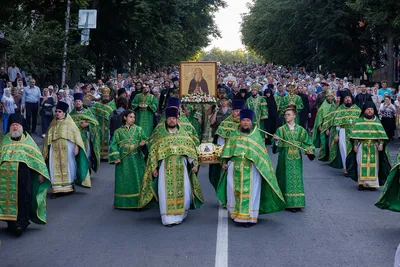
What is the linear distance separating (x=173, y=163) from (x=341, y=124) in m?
6.26

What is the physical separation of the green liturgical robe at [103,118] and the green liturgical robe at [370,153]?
277 inches

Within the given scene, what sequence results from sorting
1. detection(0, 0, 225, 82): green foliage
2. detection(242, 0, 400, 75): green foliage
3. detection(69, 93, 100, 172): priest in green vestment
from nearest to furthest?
detection(69, 93, 100, 172): priest in green vestment < detection(0, 0, 225, 82): green foliage < detection(242, 0, 400, 75): green foliage

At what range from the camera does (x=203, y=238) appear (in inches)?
374

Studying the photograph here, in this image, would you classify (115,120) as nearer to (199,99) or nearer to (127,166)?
(199,99)

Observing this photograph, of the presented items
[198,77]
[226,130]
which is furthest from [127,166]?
[198,77]

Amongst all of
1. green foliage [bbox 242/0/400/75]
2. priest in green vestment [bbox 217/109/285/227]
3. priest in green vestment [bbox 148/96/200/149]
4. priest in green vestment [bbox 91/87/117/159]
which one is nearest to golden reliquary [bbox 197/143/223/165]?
priest in green vestment [bbox 217/109/285/227]

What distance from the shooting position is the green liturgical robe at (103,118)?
18567 mm

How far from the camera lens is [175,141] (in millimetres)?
10711

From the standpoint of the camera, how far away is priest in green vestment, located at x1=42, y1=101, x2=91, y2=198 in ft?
43.1

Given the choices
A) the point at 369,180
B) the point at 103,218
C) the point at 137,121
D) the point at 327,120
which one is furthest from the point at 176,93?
the point at 103,218

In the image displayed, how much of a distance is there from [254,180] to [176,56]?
5219cm

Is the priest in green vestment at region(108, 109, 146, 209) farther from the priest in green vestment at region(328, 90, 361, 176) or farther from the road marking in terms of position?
the priest in green vestment at region(328, 90, 361, 176)

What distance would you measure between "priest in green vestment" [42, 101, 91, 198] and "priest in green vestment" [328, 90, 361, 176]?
228 inches

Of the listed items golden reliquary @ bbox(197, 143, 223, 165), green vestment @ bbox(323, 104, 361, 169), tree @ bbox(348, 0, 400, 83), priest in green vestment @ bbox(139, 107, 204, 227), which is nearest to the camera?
priest in green vestment @ bbox(139, 107, 204, 227)
